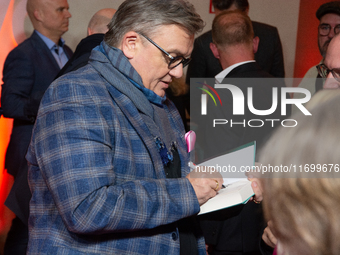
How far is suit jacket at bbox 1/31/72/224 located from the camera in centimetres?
264

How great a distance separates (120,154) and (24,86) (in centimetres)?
187

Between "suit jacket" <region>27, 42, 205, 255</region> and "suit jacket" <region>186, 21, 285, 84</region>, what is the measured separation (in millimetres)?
2165

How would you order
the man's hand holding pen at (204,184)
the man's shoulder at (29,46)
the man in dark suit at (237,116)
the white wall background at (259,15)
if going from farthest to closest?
the white wall background at (259,15) < the man's shoulder at (29,46) < the man in dark suit at (237,116) < the man's hand holding pen at (204,184)

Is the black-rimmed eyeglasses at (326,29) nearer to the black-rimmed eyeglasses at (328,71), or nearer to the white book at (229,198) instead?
the black-rimmed eyeglasses at (328,71)

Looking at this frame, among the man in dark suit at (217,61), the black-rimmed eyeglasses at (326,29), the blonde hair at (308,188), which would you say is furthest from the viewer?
the man in dark suit at (217,61)

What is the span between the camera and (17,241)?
2814 mm

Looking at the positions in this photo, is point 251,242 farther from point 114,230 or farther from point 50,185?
point 50,185

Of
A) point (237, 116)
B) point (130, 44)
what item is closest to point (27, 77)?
point (237, 116)

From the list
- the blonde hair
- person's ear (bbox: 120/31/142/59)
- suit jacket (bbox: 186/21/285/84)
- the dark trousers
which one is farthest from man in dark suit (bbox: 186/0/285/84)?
the blonde hair

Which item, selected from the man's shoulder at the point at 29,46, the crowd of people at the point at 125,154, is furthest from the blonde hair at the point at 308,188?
the man's shoulder at the point at 29,46

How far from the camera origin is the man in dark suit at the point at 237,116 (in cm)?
184

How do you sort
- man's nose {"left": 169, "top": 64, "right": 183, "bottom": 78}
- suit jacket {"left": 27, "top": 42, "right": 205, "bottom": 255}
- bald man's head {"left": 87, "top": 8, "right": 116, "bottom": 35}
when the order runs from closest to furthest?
1. suit jacket {"left": 27, "top": 42, "right": 205, "bottom": 255}
2. man's nose {"left": 169, "top": 64, "right": 183, "bottom": 78}
3. bald man's head {"left": 87, "top": 8, "right": 116, "bottom": 35}

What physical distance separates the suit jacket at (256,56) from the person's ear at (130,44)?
2.13 m

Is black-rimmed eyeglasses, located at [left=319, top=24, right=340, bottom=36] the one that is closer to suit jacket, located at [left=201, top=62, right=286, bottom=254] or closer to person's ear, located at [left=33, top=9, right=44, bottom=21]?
suit jacket, located at [left=201, top=62, right=286, bottom=254]
